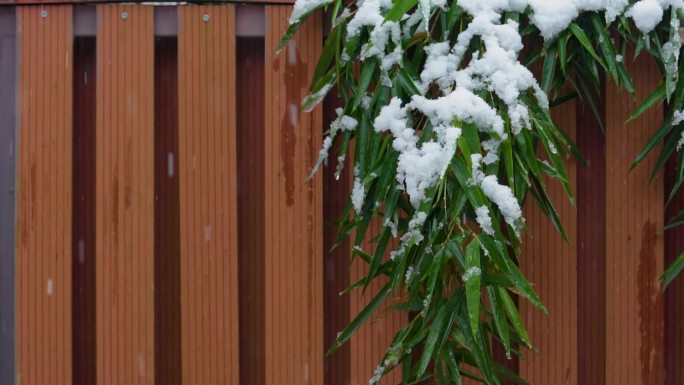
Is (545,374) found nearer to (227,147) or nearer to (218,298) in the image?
(218,298)

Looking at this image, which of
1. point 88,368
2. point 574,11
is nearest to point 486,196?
point 574,11

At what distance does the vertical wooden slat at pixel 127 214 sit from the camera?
1413 mm

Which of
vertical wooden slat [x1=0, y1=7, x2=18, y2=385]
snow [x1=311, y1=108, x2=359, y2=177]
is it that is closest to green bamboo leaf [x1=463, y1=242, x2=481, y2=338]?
snow [x1=311, y1=108, x2=359, y2=177]

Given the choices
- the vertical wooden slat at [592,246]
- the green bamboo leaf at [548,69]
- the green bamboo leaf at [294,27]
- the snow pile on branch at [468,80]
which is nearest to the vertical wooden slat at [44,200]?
the green bamboo leaf at [294,27]

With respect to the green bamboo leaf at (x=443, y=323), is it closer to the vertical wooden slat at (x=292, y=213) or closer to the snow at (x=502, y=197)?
→ the snow at (x=502, y=197)

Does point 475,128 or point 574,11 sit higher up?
point 574,11

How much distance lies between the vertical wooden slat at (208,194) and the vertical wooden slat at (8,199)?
14.0 inches

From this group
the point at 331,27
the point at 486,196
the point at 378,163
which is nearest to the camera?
the point at 486,196

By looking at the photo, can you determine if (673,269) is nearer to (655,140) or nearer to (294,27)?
(655,140)

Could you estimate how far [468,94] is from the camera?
1114mm

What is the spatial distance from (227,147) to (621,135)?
2.69ft

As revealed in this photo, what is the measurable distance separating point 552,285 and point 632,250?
181mm

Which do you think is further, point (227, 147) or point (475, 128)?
point (227, 147)

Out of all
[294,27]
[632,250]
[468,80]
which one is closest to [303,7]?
[294,27]
